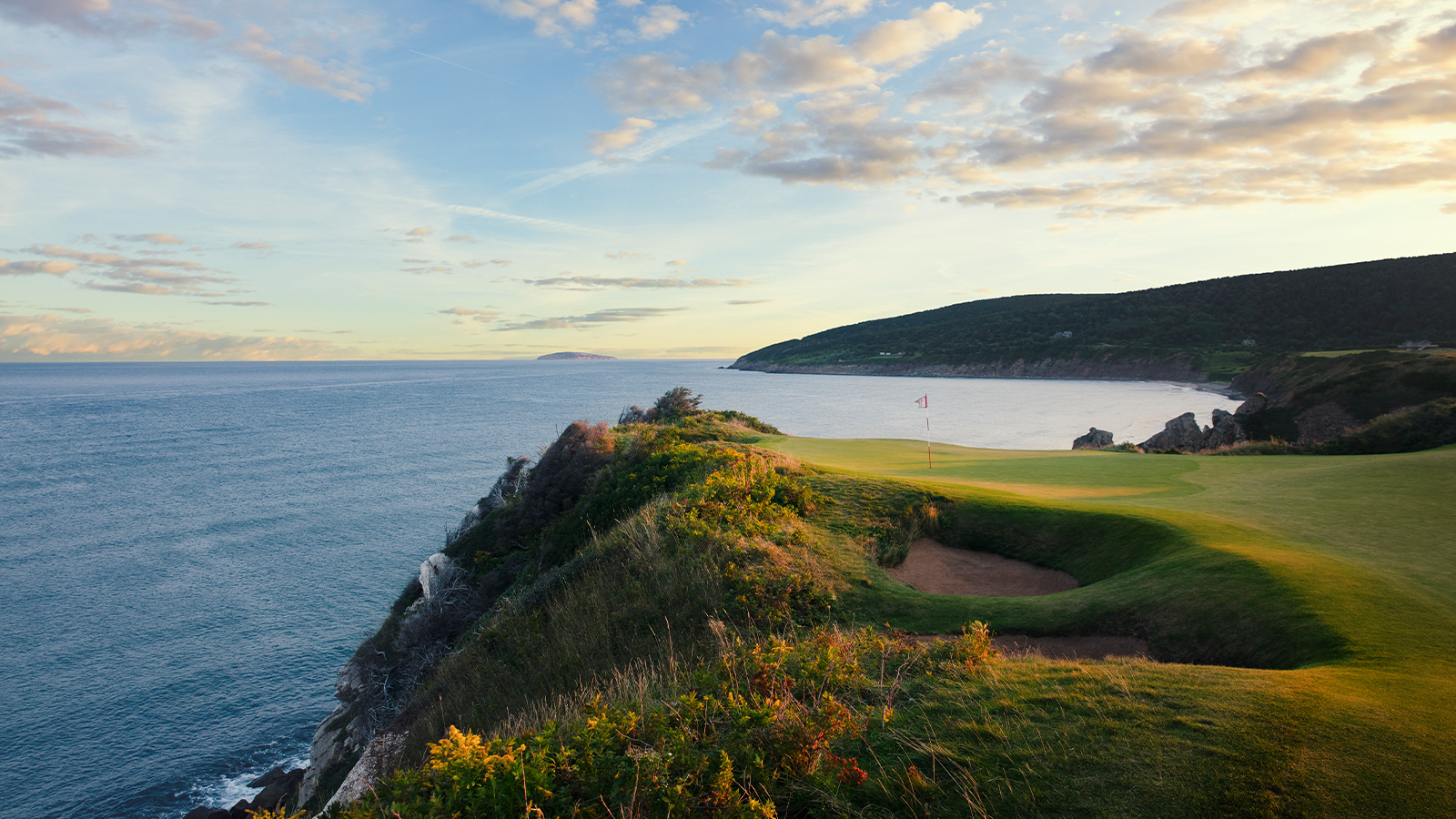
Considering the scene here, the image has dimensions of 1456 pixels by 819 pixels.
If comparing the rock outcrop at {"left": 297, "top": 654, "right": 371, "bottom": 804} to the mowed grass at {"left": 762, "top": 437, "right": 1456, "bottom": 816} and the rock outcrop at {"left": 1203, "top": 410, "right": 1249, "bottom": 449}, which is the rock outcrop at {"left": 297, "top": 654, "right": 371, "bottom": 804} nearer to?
the mowed grass at {"left": 762, "top": 437, "right": 1456, "bottom": 816}

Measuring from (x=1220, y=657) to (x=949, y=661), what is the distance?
10.4 ft

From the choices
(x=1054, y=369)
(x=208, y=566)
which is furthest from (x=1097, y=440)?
(x=1054, y=369)

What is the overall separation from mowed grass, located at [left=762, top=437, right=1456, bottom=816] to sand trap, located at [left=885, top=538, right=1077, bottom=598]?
30 centimetres

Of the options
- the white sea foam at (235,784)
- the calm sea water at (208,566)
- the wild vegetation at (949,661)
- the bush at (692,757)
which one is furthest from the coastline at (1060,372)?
the white sea foam at (235,784)

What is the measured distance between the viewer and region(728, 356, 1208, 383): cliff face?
9994cm

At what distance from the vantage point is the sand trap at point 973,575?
1125 centimetres

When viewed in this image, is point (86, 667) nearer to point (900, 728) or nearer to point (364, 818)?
point (364, 818)

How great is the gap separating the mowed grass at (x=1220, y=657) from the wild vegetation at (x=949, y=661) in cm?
3

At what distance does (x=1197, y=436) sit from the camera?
3544cm

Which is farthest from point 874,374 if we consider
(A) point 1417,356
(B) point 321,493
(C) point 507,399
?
(B) point 321,493

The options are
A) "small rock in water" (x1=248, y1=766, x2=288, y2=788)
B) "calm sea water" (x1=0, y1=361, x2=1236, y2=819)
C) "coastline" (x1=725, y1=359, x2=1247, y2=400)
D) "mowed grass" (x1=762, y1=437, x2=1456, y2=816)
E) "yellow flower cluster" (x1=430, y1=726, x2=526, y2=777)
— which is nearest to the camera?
"mowed grass" (x1=762, y1=437, x2=1456, y2=816)

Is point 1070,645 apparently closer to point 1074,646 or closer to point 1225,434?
point 1074,646

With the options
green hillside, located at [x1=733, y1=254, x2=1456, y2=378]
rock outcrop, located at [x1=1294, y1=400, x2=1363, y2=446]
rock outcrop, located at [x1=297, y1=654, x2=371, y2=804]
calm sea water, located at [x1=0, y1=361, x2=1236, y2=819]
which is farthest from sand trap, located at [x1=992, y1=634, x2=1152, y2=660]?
green hillside, located at [x1=733, y1=254, x2=1456, y2=378]

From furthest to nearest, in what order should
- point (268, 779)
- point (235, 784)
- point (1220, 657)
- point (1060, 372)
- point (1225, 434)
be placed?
point (1060, 372), point (1225, 434), point (235, 784), point (268, 779), point (1220, 657)
